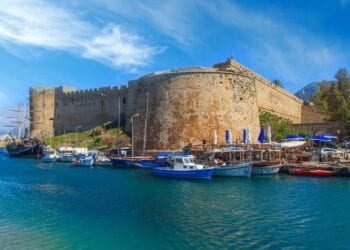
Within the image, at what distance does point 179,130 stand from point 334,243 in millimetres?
20558

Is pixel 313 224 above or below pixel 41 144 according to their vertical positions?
below

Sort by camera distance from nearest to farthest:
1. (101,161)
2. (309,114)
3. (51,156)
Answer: (101,161) < (51,156) < (309,114)

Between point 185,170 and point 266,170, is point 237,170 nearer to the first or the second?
point 266,170

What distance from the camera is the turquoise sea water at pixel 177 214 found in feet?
33.7

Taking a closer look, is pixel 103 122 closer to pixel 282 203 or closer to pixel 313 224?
pixel 282 203

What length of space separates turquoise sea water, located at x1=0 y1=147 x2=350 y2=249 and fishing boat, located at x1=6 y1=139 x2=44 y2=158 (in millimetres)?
24435

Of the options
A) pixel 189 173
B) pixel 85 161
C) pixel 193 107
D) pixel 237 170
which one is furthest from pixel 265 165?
pixel 85 161

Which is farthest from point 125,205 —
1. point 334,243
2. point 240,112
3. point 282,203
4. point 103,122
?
point 103,122

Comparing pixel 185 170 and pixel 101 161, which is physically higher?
pixel 101 161

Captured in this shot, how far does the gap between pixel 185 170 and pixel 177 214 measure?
9278 millimetres

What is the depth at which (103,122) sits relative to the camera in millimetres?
45125

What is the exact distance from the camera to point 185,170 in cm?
2250

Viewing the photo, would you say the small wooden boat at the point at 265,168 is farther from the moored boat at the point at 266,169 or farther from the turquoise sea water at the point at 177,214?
the turquoise sea water at the point at 177,214

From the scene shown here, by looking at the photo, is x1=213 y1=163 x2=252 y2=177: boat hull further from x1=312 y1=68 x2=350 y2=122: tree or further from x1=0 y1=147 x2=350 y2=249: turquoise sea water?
x1=312 y1=68 x2=350 y2=122: tree
